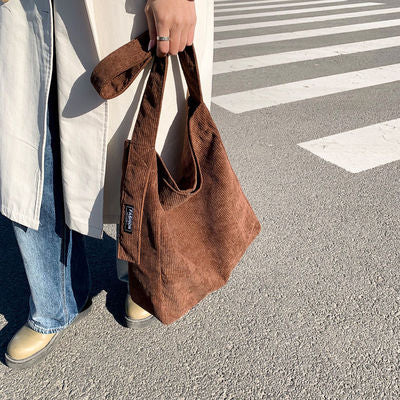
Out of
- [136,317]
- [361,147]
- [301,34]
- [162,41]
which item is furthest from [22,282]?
[301,34]

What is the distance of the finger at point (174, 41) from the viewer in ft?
4.47

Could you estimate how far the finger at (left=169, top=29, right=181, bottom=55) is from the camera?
1363 millimetres

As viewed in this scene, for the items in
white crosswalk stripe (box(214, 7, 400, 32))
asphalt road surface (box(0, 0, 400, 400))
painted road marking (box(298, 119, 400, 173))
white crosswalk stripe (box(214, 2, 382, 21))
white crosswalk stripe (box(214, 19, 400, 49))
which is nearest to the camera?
asphalt road surface (box(0, 0, 400, 400))

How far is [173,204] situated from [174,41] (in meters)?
0.46

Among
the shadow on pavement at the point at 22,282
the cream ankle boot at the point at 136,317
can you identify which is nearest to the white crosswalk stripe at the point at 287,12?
the shadow on pavement at the point at 22,282

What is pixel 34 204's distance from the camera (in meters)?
1.58

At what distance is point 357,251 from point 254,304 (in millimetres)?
664

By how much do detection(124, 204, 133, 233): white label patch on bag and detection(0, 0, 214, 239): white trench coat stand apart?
131 mm

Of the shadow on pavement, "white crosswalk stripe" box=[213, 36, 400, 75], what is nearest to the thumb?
the shadow on pavement

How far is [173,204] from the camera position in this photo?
1522mm

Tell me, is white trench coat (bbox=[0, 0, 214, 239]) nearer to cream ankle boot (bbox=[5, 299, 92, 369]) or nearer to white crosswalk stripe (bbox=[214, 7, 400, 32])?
cream ankle boot (bbox=[5, 299, 92, 369])

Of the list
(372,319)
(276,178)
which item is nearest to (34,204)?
(372,319)

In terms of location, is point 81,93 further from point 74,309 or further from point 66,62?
point 74,309

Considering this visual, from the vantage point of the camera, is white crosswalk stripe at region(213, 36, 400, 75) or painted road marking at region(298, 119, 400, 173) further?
white crosswalk stripe at region(213, 36, 400, 75)
